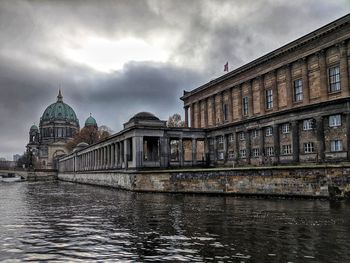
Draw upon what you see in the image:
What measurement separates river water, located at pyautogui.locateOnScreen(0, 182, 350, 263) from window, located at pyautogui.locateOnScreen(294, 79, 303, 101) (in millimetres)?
29901

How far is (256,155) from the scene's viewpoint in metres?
51.1

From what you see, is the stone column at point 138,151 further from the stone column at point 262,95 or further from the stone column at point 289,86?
the stone column at point 289,86

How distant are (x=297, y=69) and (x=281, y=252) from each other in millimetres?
41978

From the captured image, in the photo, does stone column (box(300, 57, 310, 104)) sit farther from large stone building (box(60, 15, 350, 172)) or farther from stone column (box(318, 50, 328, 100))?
stone column (box(318, 50, 328, 100))

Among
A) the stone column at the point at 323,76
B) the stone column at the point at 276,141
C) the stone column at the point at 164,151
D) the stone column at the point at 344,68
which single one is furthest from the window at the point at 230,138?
the stone column at the point at 344,68

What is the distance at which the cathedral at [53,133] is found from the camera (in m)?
179

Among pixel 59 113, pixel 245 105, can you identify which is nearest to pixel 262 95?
pixel 245 105

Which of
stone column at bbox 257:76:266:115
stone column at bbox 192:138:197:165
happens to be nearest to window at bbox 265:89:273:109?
stone column at bbox 257:76:266:115

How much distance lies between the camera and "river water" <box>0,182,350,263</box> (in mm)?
10523

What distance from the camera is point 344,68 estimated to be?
41.0m

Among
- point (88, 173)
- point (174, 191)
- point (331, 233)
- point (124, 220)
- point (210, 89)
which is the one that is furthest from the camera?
point (88, 173)

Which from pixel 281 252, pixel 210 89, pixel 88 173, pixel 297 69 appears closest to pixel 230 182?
pixel 281 252

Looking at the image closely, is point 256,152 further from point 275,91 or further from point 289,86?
point 289,86

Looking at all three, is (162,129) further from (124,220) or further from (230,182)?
(124,220)
